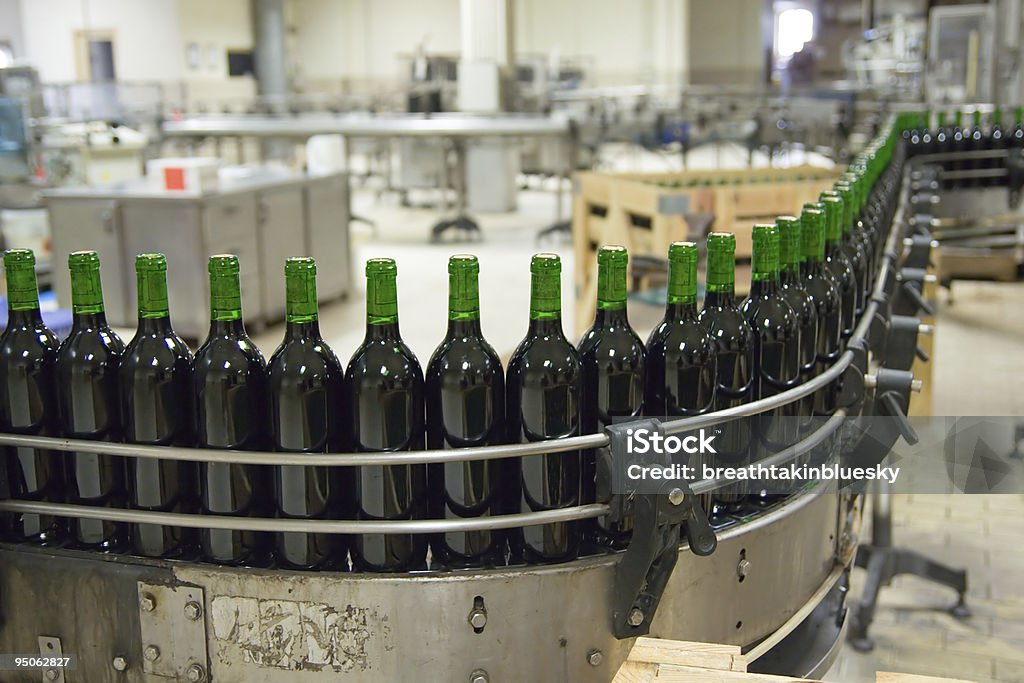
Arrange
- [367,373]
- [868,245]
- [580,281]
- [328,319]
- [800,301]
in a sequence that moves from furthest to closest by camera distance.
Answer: [328,319]
[580,281]
[868,245]
[800,301]
[367,373]

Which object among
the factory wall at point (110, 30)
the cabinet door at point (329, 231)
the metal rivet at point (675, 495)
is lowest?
the cabinet door at point (329, 231)

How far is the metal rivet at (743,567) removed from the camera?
3.78 feet

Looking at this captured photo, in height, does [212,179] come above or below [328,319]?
above

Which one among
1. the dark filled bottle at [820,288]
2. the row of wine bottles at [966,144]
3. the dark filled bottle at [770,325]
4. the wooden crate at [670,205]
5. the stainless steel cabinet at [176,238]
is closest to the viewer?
the dark filled bottle at [770,325]

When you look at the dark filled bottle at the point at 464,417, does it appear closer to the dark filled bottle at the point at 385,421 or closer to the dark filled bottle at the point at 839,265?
the dark filled bottle at the point at 385,421

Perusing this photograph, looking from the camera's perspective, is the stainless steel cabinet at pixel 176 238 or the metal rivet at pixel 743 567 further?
the stainless steel cabinet at pixel 176 238

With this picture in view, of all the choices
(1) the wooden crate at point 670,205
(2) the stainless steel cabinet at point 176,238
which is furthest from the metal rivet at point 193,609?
(2) the stainless steel cabinet at point 176,238

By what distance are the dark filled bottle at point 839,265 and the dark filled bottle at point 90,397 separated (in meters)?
1.02

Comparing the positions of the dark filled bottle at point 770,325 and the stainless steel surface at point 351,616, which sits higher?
the dark filled bottle at point 770,325

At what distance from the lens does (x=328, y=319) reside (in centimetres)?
612

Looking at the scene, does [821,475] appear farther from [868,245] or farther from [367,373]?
[868,245]

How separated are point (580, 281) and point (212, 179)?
194 cm

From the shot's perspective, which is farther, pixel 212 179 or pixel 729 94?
pixel 729 94

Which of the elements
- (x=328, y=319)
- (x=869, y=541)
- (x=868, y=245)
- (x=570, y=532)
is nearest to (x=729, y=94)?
(x=328, y=319)
